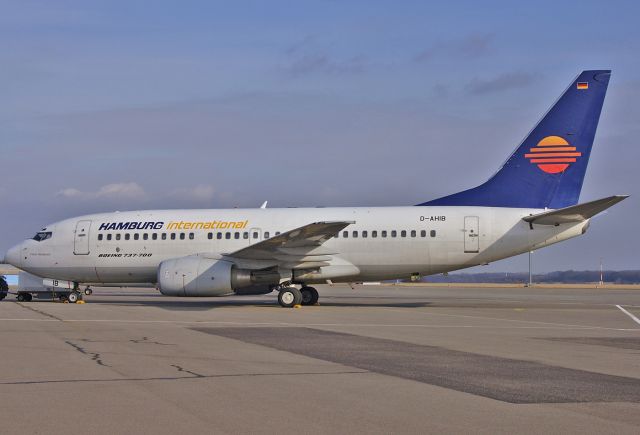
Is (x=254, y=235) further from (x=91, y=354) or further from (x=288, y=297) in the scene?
(x=91, y=354)

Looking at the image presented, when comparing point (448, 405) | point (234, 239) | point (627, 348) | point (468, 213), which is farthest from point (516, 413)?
point (234, 239)

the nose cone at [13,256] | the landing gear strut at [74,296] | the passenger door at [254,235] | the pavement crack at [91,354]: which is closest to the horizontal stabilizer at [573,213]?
the passenger door at [254,235]

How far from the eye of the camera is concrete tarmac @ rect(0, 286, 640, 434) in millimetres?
7055

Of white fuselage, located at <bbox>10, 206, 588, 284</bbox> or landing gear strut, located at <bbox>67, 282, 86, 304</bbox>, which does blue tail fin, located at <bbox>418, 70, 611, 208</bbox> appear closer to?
white fuselage, located at <bbox>10, 206, 588, 284</bbox>

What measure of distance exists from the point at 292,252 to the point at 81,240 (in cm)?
917

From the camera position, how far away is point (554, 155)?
27.6 metres

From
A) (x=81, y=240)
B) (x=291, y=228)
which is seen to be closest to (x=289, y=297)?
(x=291, y=228)

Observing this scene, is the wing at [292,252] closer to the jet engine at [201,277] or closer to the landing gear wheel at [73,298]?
the jet engine at [201,277]

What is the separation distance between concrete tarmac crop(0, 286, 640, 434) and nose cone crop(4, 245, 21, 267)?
14010mm

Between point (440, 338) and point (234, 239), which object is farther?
point (234, 239)

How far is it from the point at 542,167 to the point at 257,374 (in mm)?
19843

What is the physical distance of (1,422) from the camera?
6977 mm

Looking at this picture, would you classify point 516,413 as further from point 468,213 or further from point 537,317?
point 468,213

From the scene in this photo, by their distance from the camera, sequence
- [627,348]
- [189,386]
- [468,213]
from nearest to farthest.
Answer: [189,386], [627,348], [468,213]
